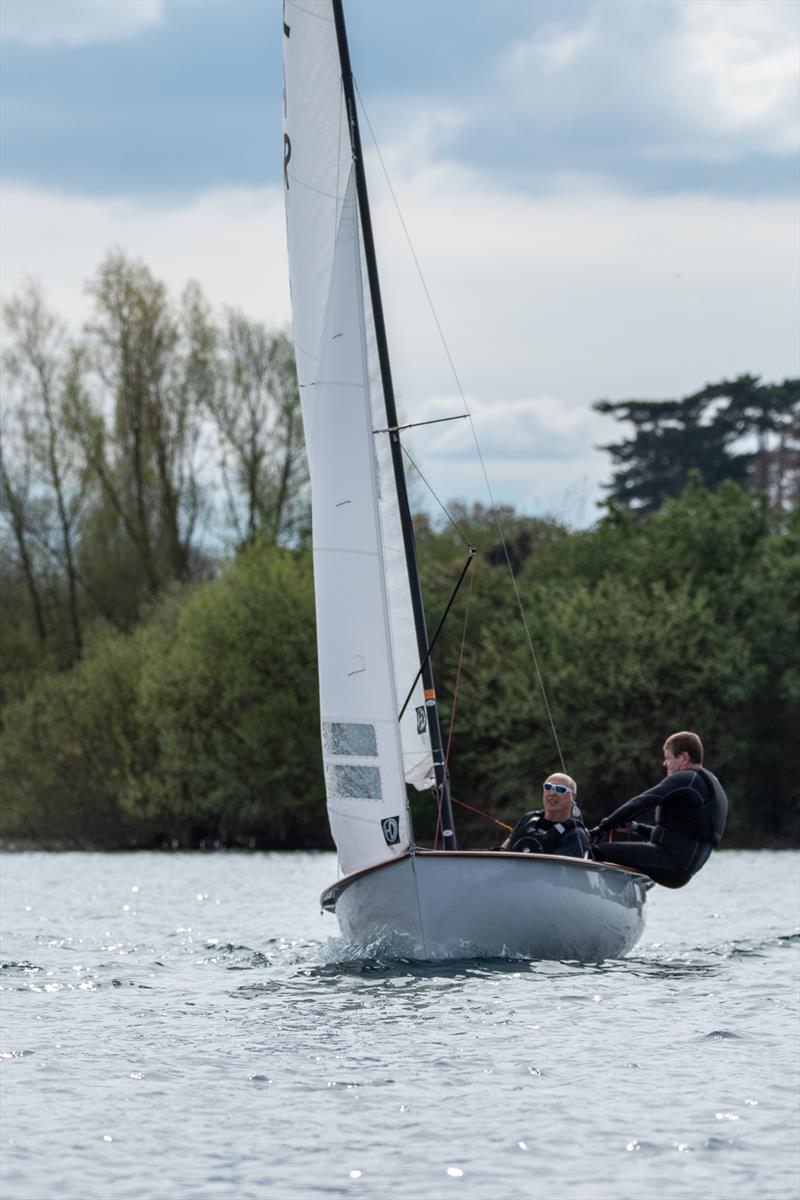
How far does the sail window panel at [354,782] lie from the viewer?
624 inches

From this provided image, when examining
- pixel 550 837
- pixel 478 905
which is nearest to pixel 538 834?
pixel 550 837

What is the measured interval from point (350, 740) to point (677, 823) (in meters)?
2.96

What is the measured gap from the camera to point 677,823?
55.1 ft

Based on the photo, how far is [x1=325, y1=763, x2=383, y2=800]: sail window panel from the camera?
1584cm

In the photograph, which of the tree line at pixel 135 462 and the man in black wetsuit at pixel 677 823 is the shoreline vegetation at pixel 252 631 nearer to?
the tree line at pixel 135 462

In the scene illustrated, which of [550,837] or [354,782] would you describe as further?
[550,837]

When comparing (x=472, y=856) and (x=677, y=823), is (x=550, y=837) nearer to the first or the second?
(x=677, y=823)

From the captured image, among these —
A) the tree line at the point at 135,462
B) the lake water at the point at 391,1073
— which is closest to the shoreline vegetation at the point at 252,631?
the tree line at the point at 135,462

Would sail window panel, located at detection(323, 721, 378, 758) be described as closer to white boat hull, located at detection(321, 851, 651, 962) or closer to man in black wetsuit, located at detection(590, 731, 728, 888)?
white boat hull, located at detection(321, 851, 651, 962)

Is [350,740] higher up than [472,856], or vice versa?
[350,740]

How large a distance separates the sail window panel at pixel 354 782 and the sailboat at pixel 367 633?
0.04 feet

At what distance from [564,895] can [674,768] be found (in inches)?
72.8

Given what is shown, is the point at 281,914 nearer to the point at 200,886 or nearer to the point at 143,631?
the point at 200,886

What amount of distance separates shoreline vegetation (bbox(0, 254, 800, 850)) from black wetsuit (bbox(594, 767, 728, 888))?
26.9 m
